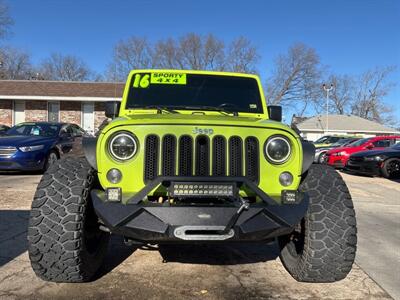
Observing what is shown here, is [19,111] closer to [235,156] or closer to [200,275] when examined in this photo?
[200,275]

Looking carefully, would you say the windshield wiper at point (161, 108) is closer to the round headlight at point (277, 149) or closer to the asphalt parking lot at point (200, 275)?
the round headlight at point (277, 149)

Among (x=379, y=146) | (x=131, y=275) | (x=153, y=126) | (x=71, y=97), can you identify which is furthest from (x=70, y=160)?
(x=71, y=97)

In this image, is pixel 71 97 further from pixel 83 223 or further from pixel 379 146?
pixel 83 223

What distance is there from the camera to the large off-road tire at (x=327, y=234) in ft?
11.4

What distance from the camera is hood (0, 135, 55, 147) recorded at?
1034cm

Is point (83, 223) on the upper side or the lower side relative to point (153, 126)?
lower

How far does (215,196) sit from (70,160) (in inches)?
53.3

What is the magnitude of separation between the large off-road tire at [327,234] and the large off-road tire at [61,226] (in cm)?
178

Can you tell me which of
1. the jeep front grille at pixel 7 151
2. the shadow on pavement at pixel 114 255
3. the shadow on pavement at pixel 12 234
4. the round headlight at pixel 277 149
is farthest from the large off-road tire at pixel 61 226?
the jeep front grille at pixel 7 151

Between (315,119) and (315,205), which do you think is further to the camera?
(315,119)

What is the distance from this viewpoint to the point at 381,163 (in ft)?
44.0

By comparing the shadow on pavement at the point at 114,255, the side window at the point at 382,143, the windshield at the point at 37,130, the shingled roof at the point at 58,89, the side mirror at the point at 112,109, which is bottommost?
the shadow on pavement at the point at 114,255

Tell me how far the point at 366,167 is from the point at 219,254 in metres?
10.4

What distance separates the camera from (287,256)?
4.11 m
